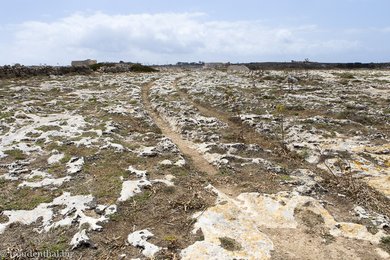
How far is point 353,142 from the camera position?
62.8 feet

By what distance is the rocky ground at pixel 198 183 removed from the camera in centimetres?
1002

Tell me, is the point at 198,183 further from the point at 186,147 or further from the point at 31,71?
the point at 31,71

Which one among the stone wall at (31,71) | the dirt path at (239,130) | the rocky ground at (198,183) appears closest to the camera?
the rocky ground at (198,183)

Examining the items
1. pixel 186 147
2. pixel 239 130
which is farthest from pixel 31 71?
pixel 186 147

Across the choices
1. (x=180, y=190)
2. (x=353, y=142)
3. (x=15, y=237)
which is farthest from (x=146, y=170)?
(x=353, y=142)

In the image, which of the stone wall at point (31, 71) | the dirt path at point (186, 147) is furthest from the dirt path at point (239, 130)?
the stone wall at point (31, 71)

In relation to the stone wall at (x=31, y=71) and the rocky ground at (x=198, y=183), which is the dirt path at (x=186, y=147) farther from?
the stone wall at (x=31, y=71)

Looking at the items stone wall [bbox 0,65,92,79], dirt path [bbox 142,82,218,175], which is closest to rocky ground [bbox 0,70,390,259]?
dirt path [bbox 142,82,218,175]

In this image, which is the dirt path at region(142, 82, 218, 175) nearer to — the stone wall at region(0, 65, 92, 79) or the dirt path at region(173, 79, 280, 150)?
the dirt path at region(173, 79, 280, 150)

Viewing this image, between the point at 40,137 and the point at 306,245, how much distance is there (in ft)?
54.8

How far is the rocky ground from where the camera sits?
10.0 meters

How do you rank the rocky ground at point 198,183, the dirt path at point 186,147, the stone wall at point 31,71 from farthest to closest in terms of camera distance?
the stone wall at point 31,71 < the dirt path at point 186,147 < the rocky ground at point 198,183

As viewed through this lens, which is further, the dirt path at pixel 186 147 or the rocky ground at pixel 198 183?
the dirt path at pixel 186 147

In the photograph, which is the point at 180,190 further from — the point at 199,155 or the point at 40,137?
the point at 40,137
